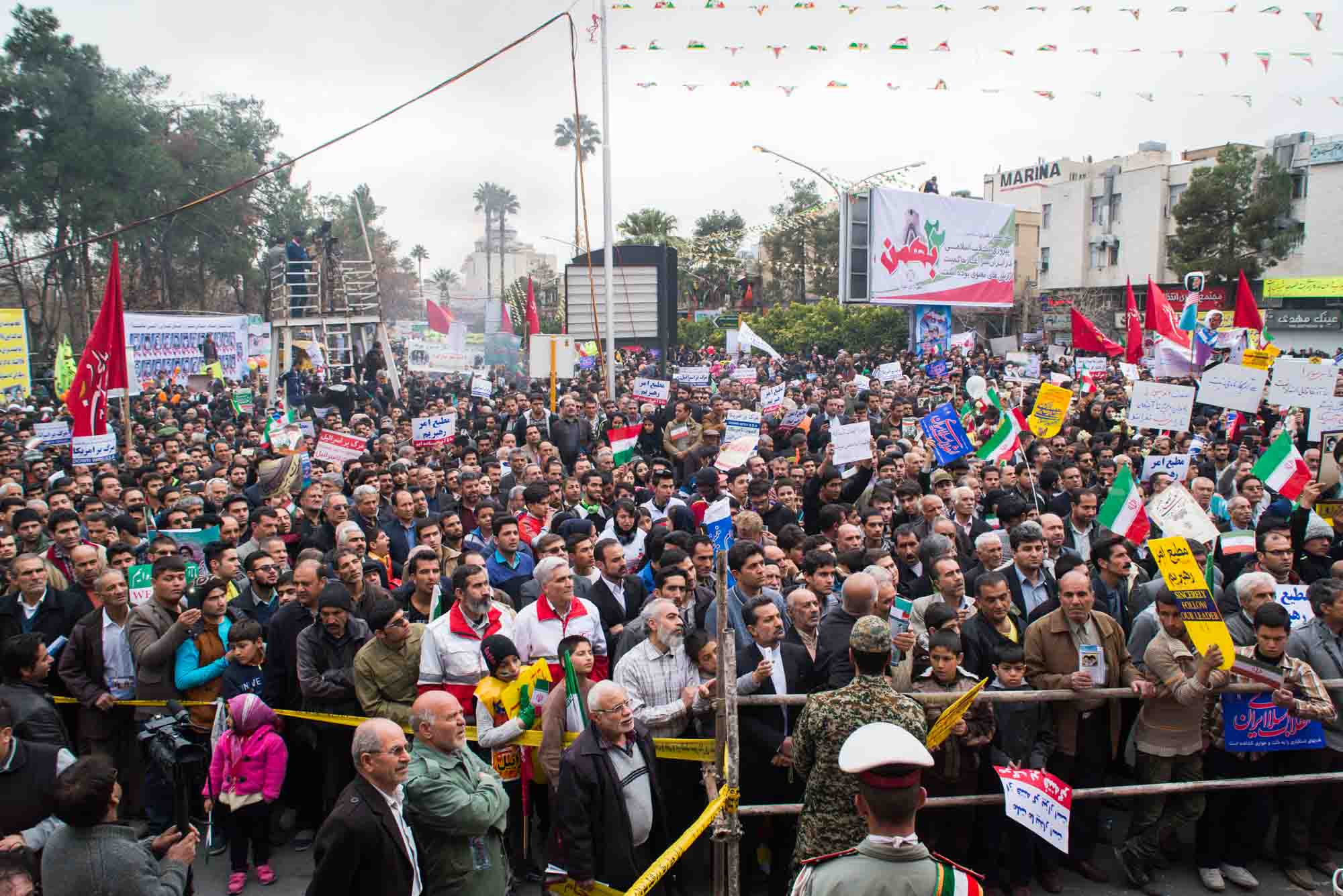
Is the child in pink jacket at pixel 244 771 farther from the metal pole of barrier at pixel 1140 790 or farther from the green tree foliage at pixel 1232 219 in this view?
the green tree foliage at pixel 1232 219

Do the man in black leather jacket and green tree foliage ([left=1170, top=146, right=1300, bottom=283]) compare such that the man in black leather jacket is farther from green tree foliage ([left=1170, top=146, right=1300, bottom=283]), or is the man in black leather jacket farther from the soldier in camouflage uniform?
green tree foliage ([left=1170, top=146, right=1300, bottom=283])

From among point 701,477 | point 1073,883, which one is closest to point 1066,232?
point 701,477

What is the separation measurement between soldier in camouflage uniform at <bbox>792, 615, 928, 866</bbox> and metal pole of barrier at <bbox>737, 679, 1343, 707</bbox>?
0.80m

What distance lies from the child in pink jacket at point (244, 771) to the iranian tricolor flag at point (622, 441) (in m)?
7.47

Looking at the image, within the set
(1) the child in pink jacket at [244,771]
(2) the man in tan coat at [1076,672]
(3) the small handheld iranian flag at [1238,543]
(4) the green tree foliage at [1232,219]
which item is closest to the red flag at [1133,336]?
(3) the small handheld iranian flag at [1238,543]

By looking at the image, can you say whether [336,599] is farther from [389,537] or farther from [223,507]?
[223,507]

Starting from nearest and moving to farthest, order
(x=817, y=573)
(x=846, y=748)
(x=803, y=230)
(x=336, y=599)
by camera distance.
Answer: (x=846, y=748) → (x=336, y=599) → (x=817, y=573) → (x=803, y=230)

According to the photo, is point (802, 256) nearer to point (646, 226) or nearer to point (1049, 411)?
point (646, 226)

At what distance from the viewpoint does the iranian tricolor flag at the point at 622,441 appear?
1302cm

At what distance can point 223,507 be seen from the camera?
29.8 ft

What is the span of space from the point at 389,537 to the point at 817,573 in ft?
13.0

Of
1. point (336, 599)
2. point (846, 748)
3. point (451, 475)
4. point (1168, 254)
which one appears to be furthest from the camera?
point (1168, 254)

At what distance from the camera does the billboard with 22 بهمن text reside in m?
36.1

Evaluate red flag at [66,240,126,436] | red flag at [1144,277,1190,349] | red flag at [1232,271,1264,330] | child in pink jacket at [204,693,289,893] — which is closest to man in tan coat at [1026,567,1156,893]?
child in pink jacket at [204,693,289,893]
